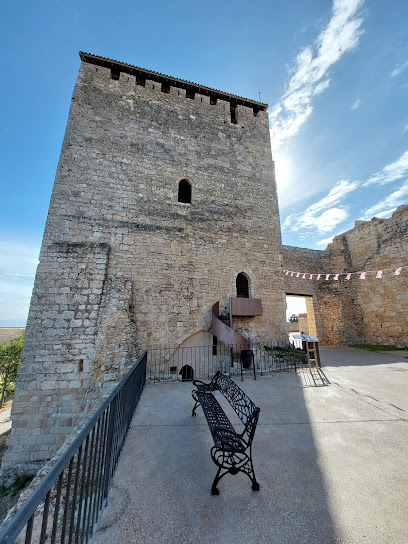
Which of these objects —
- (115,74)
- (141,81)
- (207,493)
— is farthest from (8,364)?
(207,493)

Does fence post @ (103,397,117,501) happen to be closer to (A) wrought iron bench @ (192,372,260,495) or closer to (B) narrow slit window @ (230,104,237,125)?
(A) wrought iron bench @ (192,372,260,495)

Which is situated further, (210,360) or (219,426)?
(210,360)

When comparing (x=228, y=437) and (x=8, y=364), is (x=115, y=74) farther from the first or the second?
(x=8, y=364)

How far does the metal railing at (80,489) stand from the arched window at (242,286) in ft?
21.8

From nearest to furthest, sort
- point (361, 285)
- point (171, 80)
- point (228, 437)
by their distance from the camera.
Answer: point (228, 437) → point (171, 80) → point (361, 285)

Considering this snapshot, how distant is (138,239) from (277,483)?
24.0 feet

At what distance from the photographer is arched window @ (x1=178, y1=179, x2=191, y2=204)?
9.47 metres

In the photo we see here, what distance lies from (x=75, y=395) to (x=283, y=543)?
6.26m

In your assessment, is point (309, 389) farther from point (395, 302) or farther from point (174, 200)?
point (395, 302)

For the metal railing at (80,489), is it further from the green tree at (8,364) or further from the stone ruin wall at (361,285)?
the green tree at (8,364)

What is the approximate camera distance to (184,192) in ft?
31.7

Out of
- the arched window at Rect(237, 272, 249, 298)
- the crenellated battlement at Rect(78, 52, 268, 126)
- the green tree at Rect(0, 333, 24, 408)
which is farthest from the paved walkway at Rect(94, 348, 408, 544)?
the green tree at Rect(0, 333, 24, 408)

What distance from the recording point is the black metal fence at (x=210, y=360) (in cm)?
719

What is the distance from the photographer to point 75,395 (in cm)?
617
